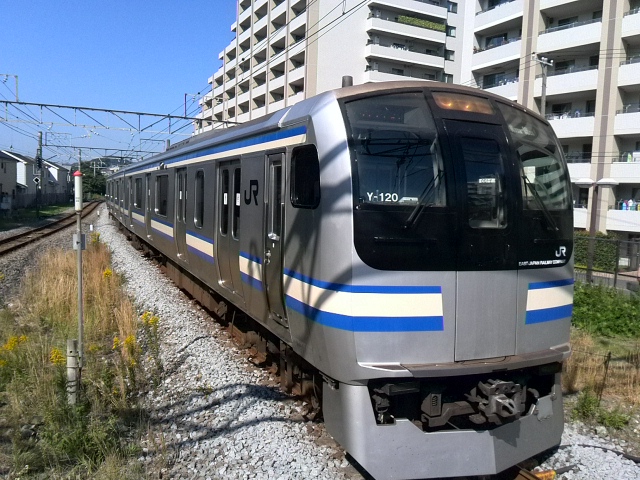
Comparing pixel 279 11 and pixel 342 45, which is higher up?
pixel 279 11

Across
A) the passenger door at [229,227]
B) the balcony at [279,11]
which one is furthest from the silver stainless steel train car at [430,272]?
the balcony at [279,11]

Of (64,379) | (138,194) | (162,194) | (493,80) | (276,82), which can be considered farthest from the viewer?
(276,82)

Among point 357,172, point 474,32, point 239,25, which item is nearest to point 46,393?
point 357,172

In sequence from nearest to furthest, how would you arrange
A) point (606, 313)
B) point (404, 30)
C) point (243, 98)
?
point (606, 313) < point (404, 30) < point (243, 98)

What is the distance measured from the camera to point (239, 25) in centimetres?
5700

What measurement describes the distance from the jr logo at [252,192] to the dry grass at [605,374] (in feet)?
12.7

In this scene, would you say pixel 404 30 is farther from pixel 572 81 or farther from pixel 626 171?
pixel 626 171

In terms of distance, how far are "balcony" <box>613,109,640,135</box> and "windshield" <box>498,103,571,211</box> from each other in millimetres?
25206

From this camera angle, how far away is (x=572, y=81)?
2880cm

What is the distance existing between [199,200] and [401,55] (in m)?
37.9

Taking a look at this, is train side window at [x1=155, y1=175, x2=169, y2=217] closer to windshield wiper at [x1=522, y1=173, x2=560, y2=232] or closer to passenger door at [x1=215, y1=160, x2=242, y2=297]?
passenger door at [x1=215, y1=160, x2=242, y2=297]

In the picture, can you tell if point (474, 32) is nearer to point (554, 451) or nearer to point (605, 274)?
point (605, 274)

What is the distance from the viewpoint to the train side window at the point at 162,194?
11891 millimetres

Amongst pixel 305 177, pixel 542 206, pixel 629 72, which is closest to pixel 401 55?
pixel 629 72
